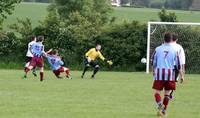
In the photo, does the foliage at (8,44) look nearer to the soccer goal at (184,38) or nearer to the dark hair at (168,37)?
the soccer goal at (184,38)

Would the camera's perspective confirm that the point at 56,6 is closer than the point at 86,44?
No

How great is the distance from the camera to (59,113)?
14852mm

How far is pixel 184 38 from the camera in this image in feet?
125

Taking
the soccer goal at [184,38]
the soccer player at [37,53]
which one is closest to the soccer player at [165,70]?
the soccer player at [37,53]

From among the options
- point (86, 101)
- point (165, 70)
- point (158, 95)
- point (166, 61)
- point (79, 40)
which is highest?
point (166, 61)

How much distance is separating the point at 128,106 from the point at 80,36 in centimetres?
2477

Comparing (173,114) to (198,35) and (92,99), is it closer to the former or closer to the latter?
(92,99)

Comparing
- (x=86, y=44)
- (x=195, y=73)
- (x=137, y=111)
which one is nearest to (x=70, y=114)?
(x=137, y=111)

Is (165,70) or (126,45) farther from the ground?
(165,70)

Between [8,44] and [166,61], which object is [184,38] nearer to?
[8,44]

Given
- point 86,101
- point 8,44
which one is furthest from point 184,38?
point 86,101

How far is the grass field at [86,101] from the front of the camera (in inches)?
590

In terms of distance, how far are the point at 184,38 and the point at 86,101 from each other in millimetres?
20756

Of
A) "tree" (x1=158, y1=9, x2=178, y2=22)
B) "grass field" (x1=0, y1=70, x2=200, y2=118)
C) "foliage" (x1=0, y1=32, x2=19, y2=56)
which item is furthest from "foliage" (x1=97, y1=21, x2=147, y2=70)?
"grass field" (x1=0, y1=70, x2=200, y2=118)
